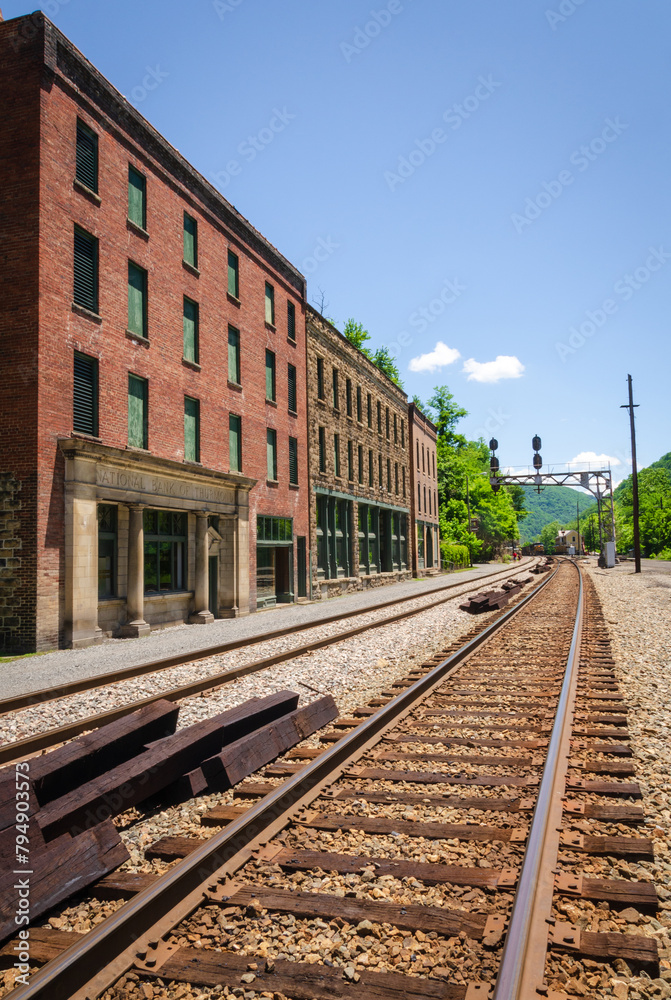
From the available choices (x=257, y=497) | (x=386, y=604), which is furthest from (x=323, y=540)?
(x=386, y=604)

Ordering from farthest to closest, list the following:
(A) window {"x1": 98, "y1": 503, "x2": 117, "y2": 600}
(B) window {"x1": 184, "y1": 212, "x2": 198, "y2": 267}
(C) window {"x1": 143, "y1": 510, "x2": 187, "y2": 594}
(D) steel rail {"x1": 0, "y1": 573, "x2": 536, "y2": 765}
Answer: (B) window {"x1": 184, "y1": 212, "x2": 198, "y2": 267} < (C) window {"x1": 143, "y1": 510, "x2": 187, "y2": 594} < (A) window {"x1": 98, "y1": 503, "x2": 117, "y2": 600} < (D) steel rail {"x1": 0, "y1": 573, "x2": 536, "y2": 765}

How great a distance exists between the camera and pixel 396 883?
11.8ft

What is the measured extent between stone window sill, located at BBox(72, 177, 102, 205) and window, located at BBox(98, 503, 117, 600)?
7525 mm

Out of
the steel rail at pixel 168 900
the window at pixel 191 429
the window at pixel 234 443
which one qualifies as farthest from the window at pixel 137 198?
the steel rail at pixel 168 900

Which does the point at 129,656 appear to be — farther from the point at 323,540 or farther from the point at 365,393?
the point at 365,393

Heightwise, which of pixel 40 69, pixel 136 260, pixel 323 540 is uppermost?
pixel 40 69

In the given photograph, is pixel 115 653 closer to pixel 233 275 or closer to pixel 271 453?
pixel 271 453

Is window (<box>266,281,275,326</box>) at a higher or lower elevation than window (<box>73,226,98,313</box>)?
higher

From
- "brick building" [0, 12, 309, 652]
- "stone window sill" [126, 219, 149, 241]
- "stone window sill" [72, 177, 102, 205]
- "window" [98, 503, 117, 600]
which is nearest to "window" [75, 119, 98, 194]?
"brick building" [0, 12, 309, 652]

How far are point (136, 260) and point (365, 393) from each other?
68.8 feet

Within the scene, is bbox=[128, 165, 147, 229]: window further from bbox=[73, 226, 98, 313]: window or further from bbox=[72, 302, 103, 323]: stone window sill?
bbox=[72, 302, 103, 323]: stone window sill

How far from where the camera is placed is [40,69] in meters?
15.0

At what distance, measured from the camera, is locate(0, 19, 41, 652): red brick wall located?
14078mm

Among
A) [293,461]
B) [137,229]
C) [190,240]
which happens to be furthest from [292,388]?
[137,229]
